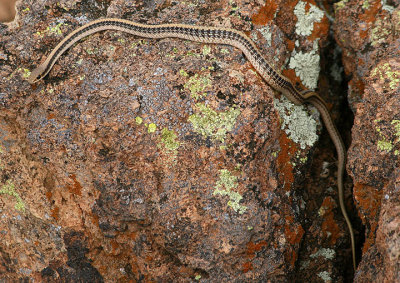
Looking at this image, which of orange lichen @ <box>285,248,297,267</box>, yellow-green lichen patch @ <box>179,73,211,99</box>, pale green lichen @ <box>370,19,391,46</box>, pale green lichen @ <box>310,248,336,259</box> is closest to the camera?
Answer: orange lichen @ <box>285,248,297,267</box>

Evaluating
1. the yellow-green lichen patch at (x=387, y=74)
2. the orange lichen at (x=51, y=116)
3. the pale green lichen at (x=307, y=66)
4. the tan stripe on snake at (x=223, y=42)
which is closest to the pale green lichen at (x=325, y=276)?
the tan stripe on snake at (x=223, y=42)

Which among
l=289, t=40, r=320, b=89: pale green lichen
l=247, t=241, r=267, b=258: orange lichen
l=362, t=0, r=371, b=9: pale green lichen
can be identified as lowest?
l=247, t=241, r=267, b=258: orange lichen

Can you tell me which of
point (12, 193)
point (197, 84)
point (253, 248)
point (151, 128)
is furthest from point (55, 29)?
point (253, 248)

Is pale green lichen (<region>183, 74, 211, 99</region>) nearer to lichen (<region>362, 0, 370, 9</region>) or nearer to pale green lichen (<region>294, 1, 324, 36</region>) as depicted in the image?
pale green lichen (<region>294, 1, 324, 36</region>)

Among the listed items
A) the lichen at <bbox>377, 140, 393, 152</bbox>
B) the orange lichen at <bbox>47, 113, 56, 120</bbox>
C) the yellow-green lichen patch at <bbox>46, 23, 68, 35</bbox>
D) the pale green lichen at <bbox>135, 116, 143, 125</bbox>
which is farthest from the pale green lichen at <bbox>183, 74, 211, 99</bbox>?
the lichen at <bbox>377, 140, 393, 152</bbox>

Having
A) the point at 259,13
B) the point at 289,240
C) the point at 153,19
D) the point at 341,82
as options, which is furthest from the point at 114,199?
the point at 341,82
